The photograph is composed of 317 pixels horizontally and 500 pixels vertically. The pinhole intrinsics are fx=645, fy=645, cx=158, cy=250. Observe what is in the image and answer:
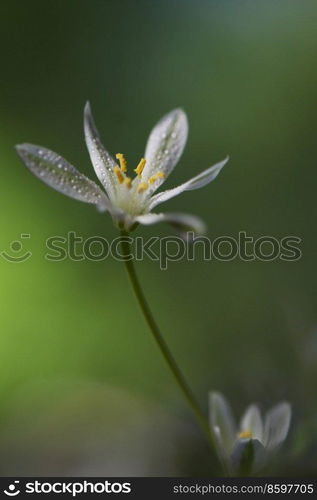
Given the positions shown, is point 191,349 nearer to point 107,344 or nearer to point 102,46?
point 107,344

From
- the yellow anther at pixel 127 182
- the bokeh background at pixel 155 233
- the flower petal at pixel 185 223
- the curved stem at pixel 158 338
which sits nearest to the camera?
the flower petal at pixel 185 223

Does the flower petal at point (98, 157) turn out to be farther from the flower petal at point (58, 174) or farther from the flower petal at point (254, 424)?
the flower petal at point (254, 424)

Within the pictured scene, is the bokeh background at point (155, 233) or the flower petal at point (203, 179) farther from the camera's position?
the bokeh background at point (155, 233)

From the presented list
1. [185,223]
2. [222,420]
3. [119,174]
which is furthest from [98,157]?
[222,420]

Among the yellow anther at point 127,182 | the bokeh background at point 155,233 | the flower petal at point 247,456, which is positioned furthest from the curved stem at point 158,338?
the bokeh background at point 155,233

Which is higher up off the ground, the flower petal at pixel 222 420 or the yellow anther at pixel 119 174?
the yellow anther at pixel 119 174

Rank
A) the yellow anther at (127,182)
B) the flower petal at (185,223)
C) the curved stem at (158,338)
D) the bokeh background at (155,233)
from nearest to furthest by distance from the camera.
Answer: the flower petal at (185,223) < the curved stem at (158,338) < the yellow anther at (127,182) < the bokeh background at (155,233)

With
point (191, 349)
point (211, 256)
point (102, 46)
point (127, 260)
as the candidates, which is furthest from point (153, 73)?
point (127, 260)

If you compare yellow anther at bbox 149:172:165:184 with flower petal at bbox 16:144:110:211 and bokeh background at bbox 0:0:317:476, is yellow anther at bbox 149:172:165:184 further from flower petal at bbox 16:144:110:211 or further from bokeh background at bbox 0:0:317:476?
bokeh background at bbox 0:0:317:476
